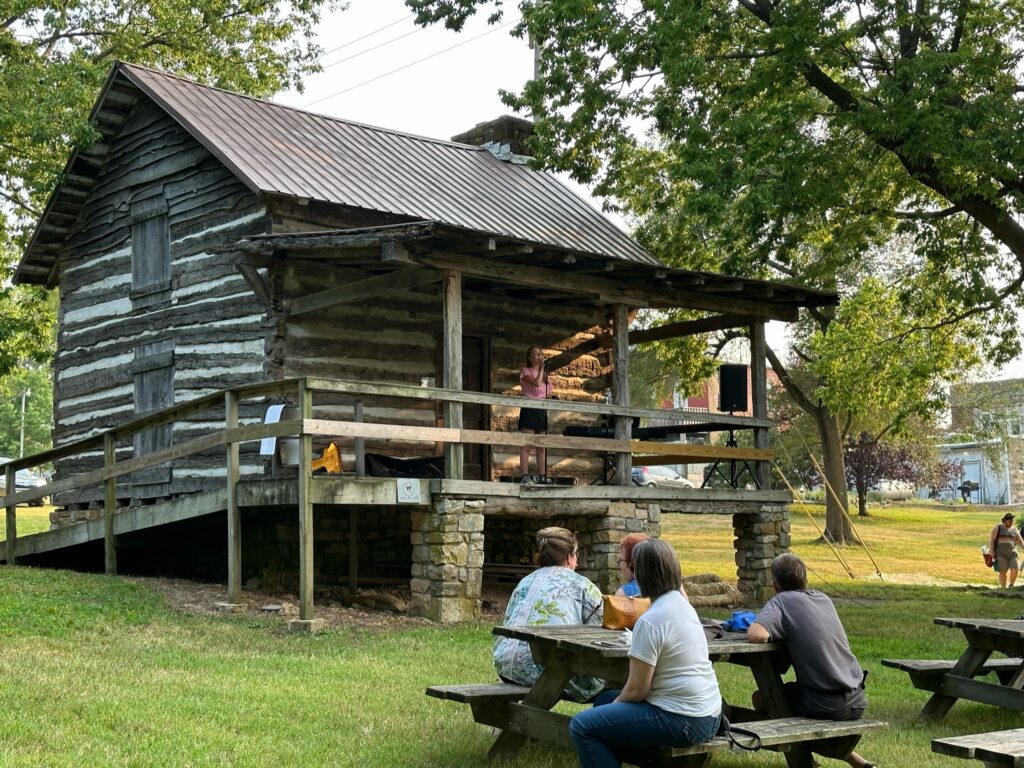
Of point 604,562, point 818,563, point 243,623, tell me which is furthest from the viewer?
point 818,563

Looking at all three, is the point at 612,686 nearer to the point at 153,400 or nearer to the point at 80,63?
the point at 153,400

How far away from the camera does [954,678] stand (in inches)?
315

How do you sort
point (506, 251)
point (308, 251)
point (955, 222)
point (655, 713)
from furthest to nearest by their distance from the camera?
1. point (955, 222)
2. point (308, 251)
3. point (506, 251)
4. point (655, 713)

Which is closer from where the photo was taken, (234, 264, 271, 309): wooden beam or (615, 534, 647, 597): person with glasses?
(615, 534, 647, 597): person with glasses

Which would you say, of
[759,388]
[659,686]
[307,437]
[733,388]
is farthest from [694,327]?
[659,686]

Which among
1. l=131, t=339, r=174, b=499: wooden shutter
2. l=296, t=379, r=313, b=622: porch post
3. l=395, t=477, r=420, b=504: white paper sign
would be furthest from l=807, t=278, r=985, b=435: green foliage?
l=296, t=379, r=313, b=622: porch post

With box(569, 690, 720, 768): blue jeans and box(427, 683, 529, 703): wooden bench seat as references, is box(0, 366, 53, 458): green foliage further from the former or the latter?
box(569, 690, 720, 768): blue jeans

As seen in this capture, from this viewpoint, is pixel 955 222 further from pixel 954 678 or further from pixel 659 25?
pixel 954 678

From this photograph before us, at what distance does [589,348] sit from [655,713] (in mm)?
12977

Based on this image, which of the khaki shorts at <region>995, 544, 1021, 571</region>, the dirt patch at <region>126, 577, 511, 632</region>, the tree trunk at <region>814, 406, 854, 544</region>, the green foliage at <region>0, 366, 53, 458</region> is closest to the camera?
the dirt patch at <region>126, 577, 511, 632</region>

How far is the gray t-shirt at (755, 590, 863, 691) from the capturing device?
20.7ft

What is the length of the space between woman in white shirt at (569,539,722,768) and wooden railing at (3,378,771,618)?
6.55m

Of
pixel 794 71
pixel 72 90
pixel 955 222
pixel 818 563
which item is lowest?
pixel 818 563

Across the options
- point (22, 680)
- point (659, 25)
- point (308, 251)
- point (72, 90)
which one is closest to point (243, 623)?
point (22, 680)
